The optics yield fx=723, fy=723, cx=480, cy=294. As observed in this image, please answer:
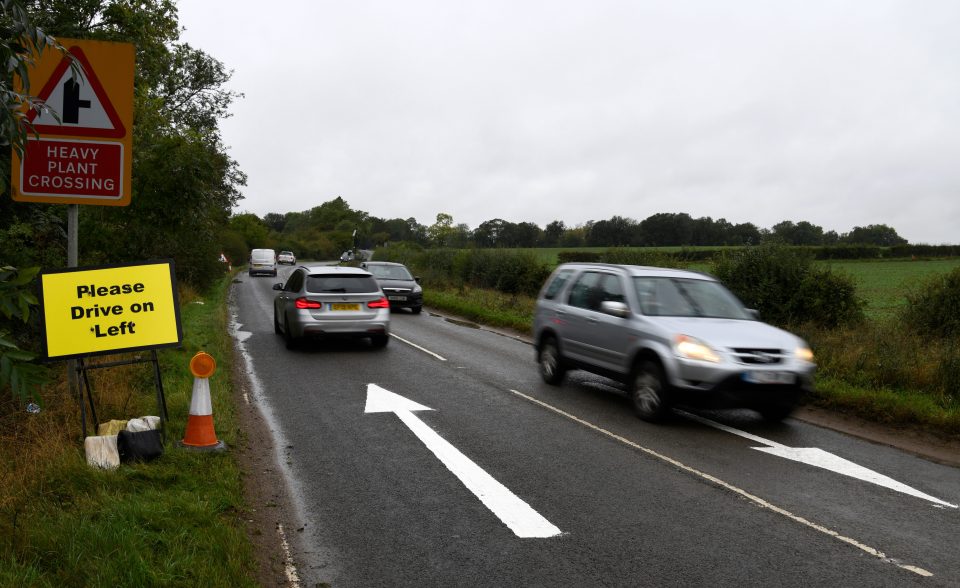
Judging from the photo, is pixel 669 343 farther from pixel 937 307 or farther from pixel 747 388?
pixel 937 307

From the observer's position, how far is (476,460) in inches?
272

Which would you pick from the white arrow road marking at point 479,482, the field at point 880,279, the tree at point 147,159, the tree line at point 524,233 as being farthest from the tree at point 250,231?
the white arrow road marking at point 479,482

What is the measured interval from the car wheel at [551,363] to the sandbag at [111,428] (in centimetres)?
621

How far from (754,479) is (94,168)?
253 inches

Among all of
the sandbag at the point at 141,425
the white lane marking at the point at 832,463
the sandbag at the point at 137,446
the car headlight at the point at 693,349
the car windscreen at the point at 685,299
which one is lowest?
the white lane marking at the point at 832,463

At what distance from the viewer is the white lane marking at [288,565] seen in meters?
4.28

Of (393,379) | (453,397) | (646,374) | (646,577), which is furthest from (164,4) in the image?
(646,577)

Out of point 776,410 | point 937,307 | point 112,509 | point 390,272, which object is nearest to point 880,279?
point 390,272

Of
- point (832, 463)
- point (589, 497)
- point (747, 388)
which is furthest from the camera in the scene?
point (747, 388)

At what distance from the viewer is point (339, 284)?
14562 millimetres

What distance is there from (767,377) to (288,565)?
5.52 metres

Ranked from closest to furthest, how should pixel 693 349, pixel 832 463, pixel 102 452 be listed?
pixel 102 452 → pixel 832 463 → pixel 693 349

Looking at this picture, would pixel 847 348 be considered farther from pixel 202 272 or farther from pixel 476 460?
pixel 202 272

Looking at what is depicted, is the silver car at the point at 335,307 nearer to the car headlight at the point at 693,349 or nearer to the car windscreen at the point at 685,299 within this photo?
the car windscreen at the point at 685,299
